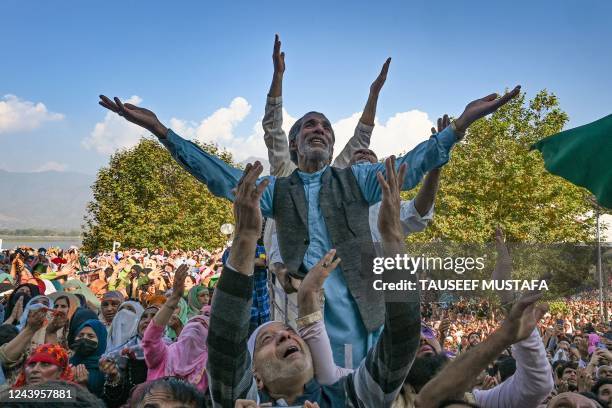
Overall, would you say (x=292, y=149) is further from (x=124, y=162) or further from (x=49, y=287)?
(x=124, y=162)

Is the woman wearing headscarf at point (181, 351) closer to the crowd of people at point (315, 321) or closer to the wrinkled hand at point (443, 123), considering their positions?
the crowd of people at point (315, 321)

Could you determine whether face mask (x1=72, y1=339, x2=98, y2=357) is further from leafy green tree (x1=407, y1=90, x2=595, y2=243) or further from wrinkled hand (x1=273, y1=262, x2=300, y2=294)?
leafy green tree (x1=407, y1=90, x2=595, y2=243)

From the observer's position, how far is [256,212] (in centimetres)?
162

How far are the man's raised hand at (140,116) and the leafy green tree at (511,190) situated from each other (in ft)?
58.4

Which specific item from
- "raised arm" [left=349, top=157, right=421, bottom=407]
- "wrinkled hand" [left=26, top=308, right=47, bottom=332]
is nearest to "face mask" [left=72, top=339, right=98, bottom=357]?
"wrinkled hand" [left=26, top=308, right=47, bottom=332]

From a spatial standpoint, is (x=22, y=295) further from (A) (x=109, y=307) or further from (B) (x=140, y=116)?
(B) (x=140, y=116)

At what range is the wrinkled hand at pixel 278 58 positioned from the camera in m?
3.37

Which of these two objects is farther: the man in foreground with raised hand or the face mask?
the face mask

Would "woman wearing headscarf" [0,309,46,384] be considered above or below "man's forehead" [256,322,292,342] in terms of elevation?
below

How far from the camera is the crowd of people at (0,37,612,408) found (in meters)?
1.66

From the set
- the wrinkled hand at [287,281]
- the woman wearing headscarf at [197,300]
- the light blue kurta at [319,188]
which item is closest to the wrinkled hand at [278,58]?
the light blue kurta at [319,188]

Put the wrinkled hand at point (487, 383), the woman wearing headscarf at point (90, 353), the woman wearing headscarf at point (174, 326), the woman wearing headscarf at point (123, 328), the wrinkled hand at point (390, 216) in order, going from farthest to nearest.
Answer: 1. the woman wearing headscarf at point (174, 326)
2. the woman wearing headscarf at point (123, 328)
3. the woman wearing headscarf at point (90, 353)
4. the wrinkled hand at point (487, 383)
5. the wrinkled hand at point (390, 216)

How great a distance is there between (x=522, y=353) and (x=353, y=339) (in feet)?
2.25

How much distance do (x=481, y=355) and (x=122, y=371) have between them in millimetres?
3179
